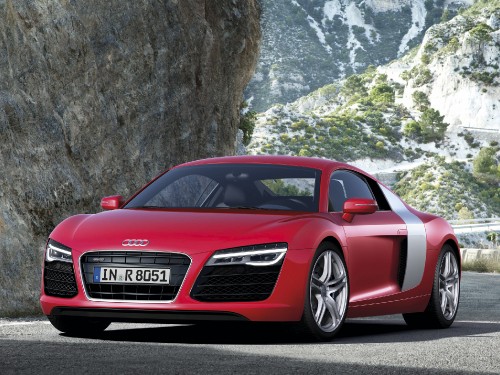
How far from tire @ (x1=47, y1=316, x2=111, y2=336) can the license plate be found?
64 centimetres

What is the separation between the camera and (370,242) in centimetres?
927

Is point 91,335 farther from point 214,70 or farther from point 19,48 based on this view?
point 214,70

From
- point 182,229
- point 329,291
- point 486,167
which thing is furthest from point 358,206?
point 486,167

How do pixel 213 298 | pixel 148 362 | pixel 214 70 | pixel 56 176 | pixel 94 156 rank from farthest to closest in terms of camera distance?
pixel 214 70
pixel 94 156
pixel 56 176
pixel 213 298
pixel 148 362

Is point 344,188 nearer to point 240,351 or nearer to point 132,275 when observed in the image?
point 132,275

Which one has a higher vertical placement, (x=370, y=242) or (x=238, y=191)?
(x=238, y=191)

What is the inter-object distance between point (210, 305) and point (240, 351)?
1.66 ft

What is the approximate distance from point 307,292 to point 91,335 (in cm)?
177

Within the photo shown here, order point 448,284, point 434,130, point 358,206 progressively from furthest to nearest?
point 434,130, point 448,284, point 358,206

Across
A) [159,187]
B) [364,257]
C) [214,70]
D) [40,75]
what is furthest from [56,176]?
[214,70]

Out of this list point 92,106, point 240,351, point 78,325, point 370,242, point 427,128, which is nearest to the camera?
point 240,351

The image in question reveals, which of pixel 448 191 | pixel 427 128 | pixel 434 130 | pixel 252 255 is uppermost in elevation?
pixel 252 255

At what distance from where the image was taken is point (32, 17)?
15.1m

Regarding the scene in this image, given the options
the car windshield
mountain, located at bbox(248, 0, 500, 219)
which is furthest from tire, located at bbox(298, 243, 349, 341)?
mountain, located at bbox(248, 0, 500, 219)
